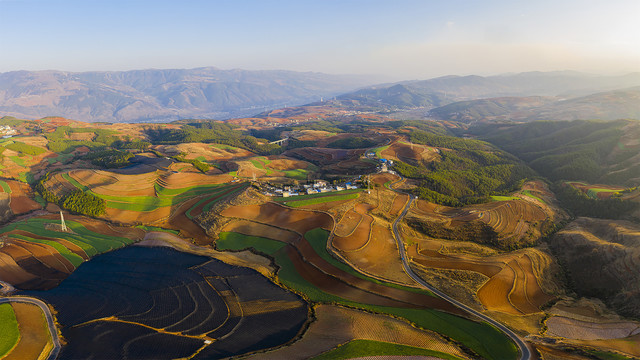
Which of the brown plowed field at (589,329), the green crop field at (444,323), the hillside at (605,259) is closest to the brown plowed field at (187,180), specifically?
the green crop field at (444,323)

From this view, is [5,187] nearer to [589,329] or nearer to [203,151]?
[203,151]

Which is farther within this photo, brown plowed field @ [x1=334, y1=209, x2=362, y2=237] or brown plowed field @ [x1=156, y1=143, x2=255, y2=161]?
brown plowed field @ [x1=156, y1=143, x2=255, y2=161]

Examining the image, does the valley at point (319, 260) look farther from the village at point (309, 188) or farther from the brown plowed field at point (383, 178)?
the village at point (309, 188)

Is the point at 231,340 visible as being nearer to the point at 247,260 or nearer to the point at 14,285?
the point at 247,260

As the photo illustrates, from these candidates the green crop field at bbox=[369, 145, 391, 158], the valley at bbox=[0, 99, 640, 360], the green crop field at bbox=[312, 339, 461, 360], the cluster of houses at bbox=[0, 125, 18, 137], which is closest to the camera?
the green crop field at bbox=[312, 339, 461, 360]

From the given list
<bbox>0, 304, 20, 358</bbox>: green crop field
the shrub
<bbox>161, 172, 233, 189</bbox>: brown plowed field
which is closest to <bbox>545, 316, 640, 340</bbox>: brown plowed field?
<bbox>0, 304, 20, 358</bbox>: green crop field

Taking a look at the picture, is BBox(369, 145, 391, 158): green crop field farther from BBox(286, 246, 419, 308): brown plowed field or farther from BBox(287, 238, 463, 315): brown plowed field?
BBox(286, 246, 419, 308): brown plowed field
